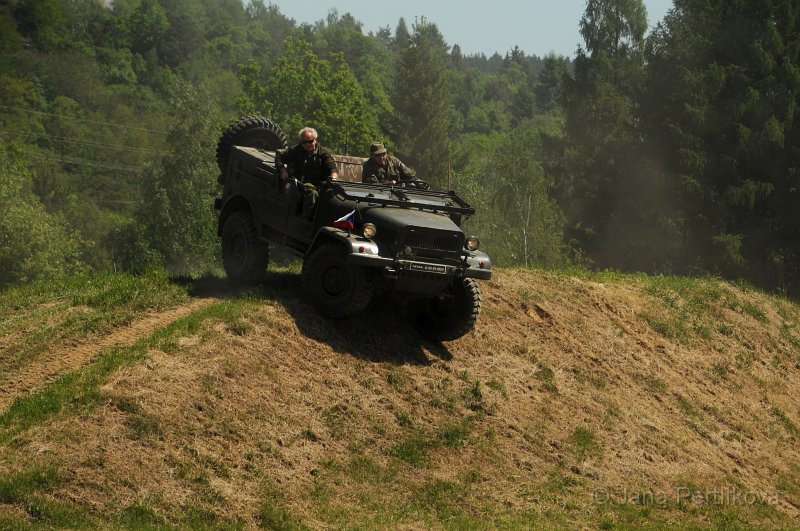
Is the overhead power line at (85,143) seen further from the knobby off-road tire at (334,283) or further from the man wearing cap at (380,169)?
the knobby off-road tire at (334,283)

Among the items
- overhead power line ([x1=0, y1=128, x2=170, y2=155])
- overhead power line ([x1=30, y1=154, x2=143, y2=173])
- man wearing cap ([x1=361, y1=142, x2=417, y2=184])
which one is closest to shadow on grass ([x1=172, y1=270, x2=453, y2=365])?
man wearing cap ([x1=361, y1=142, x2=417, y2=184])

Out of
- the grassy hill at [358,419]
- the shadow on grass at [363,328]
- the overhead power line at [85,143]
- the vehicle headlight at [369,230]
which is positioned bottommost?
the overhead power line at [85,143]

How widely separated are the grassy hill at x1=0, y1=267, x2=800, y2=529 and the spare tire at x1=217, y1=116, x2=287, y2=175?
2.22 meters

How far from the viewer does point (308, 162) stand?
719 inches

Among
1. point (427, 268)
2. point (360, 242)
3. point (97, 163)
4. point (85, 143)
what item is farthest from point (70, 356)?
point (85, 143)

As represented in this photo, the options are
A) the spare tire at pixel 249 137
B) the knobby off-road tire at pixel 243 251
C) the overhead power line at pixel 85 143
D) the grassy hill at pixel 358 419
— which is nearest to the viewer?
the grassy hill at pixel 358 419

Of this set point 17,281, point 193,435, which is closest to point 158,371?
→ point 193,435

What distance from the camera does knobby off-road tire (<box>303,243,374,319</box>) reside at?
1678 centimetres

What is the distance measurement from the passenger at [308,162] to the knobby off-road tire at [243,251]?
1.41 m

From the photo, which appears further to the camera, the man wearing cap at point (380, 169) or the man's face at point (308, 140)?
the man wearing cap at point (380, 169)

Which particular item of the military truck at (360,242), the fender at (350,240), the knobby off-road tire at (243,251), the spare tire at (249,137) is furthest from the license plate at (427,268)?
the spare tire at (249,137)

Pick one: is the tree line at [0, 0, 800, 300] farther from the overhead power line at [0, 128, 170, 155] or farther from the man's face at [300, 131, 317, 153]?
the man's face at [300, 131, 317, 153]

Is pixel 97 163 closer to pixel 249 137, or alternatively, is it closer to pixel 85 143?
pixel 85 143

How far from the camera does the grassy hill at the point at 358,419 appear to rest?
13.4 meters
